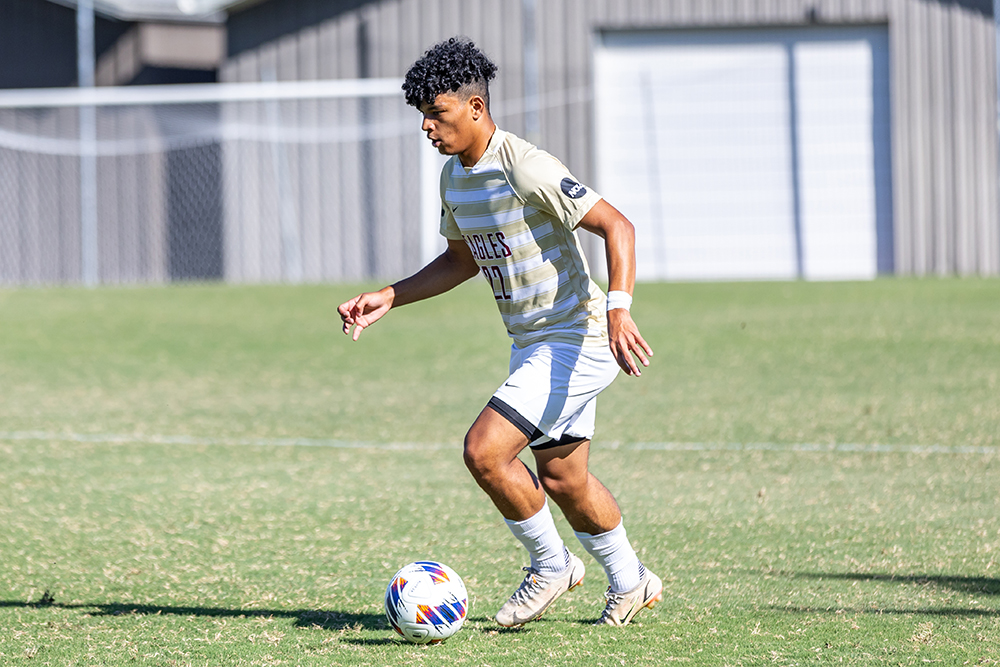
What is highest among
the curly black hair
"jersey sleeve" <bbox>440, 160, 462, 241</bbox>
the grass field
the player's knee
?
the curly black hair

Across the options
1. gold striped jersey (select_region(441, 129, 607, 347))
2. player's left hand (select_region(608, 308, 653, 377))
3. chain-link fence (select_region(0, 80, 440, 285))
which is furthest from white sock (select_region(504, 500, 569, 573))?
chain-link fence (select_region(0, 80, 440, 285))

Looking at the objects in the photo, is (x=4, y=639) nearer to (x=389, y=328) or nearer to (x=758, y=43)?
(x=389, y=328)

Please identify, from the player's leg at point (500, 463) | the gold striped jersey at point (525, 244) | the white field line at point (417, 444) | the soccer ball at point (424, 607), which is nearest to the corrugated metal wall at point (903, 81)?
the white field line at point (417, 444)

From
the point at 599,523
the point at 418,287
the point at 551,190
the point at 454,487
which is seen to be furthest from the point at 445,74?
the point at 454,487

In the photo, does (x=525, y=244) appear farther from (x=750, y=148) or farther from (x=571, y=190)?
(x=750, y=148)

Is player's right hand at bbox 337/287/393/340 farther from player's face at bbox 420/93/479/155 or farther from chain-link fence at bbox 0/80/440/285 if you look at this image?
chain-link fence at bbox 0/80/440/285

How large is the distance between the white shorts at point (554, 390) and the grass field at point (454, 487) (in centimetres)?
66

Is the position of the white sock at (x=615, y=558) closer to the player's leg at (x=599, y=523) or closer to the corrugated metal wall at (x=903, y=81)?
the player's leg at (x=599, y=523)

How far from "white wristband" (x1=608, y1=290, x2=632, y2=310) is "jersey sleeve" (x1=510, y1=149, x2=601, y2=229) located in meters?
0.30

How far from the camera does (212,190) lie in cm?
2177

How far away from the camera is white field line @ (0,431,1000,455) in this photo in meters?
7.89

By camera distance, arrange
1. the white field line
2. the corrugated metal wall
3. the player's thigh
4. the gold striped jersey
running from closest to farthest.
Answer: the player's thigh → the gold striped jersey → the white field line → the corrugated metal wall

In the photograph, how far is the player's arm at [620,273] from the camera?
367 cm

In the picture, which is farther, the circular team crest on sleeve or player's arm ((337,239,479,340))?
player's arm ((337,239,479,340))
